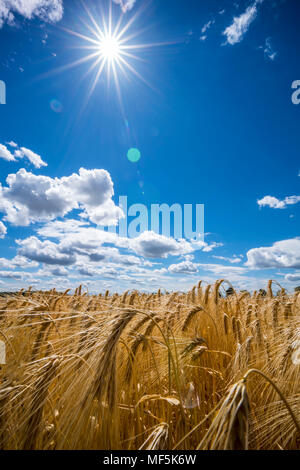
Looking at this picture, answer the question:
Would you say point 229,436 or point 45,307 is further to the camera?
point 45,307

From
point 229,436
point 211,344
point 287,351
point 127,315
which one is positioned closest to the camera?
point 229,436

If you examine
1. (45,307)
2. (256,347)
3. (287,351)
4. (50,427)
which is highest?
(45,307)

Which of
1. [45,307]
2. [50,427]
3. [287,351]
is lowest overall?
[50,427]

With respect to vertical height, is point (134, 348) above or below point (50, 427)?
above

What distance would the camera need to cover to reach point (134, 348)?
1.87 meters

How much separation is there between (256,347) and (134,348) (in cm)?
142

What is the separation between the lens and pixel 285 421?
4.50 ft
